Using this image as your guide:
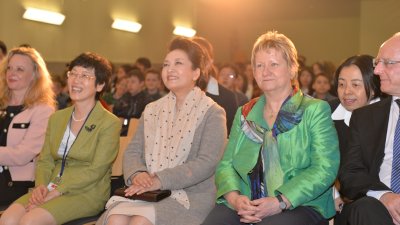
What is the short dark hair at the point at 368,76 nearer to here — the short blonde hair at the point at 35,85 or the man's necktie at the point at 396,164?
the man's necktie at the point at 396,164

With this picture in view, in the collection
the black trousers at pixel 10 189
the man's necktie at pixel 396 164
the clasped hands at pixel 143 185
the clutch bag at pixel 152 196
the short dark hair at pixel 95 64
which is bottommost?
the black trousers at pixel 10 189

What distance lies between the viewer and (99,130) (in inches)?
126

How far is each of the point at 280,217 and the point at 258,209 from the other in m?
0.11

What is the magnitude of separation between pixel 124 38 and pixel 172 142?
582 cm

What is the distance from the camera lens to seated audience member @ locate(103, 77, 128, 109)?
6.96 meters

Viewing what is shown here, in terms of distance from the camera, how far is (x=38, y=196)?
3.06 metres

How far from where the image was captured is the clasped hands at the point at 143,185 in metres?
2.83

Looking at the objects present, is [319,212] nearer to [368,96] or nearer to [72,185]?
[368,96]

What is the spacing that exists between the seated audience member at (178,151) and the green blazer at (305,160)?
10.3 inches

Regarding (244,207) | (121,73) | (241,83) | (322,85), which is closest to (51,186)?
(244,207)

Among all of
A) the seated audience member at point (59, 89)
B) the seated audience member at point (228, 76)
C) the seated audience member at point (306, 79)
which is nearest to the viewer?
the seated audience member at point (228, 76)

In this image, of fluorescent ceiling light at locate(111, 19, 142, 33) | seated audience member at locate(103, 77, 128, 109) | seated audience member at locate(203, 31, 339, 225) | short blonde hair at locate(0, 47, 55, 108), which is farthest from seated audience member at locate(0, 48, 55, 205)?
fluorescent ceiling light at locate(111, 19, 142, 33)

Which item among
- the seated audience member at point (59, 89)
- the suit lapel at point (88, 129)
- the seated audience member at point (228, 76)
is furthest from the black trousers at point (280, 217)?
the seated audience member at point (59, 89)

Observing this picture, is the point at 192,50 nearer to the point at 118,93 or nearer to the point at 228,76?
the point at 228,76
